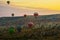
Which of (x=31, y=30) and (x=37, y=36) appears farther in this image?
(x=31, y=30)

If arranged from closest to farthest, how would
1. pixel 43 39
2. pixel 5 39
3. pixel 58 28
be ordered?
pixel 43 39 → pixel 5 39 → pixel 58 28

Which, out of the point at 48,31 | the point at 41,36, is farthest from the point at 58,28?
the point at 41,36

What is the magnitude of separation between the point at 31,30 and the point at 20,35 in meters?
1.39

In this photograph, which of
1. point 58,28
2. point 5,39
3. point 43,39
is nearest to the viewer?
point 43,39

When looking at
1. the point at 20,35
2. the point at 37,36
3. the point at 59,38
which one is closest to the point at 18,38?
the point at 20,35

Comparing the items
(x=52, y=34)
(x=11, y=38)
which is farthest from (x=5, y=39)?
(x=52, y=34)

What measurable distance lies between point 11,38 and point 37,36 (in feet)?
8.49

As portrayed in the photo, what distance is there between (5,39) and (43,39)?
3.76m

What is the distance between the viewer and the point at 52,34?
2562 cm

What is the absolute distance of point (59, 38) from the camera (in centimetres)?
2467

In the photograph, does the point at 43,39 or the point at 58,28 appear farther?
the point at 58,28

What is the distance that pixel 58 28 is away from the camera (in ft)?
90.5

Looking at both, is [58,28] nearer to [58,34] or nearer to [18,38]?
[58,34]

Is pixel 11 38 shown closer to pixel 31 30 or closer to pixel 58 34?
pixel 31 30
